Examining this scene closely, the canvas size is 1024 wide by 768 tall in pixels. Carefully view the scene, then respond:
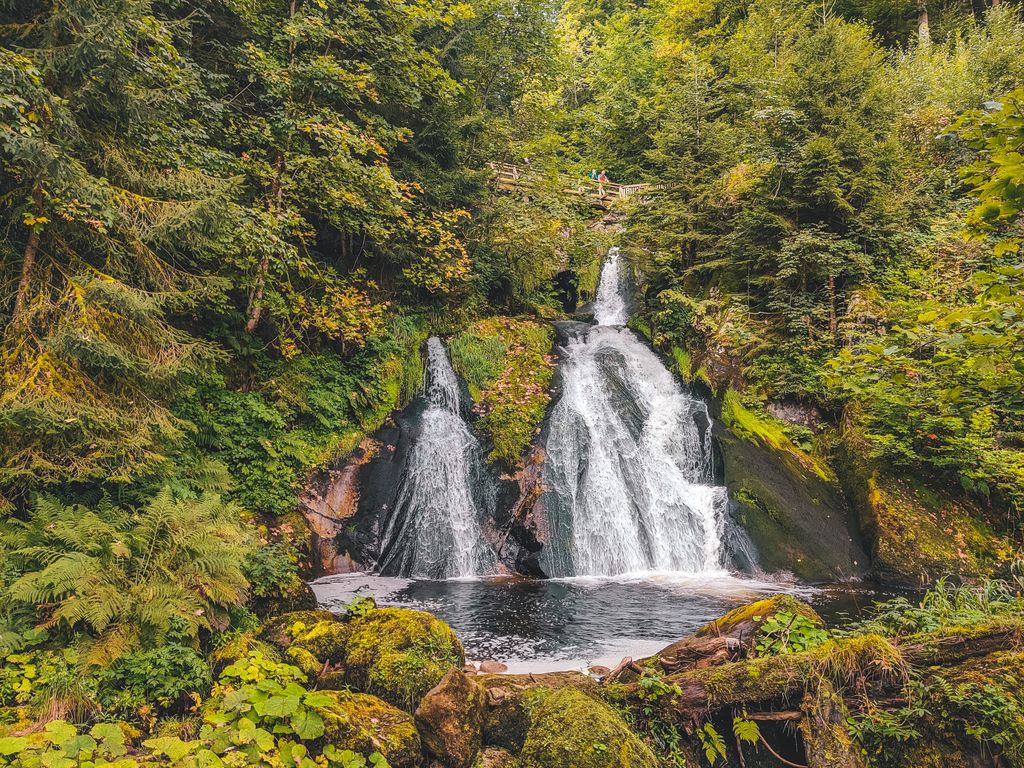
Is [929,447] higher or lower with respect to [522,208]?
lower

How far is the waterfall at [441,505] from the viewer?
9.36 meters

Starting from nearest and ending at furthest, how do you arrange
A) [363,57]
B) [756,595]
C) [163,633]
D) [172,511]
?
[163,633], [172,511], [756,595], [363,57]

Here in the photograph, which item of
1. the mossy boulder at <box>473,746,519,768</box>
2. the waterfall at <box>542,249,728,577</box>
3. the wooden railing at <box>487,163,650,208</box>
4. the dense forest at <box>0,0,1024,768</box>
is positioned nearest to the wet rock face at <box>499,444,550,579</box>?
the waterfall at <box>542,249,728,577</box>

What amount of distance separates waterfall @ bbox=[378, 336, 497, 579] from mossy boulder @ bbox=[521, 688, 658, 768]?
6.41m

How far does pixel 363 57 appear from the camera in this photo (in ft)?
35.7

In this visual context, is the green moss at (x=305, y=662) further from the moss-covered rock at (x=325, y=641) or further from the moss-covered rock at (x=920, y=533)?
the moss-covered rock at (x=920, y=533)

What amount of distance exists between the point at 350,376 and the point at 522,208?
7.13 meters

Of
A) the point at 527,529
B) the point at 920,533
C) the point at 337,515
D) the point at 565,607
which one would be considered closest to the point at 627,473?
the point at 527,529

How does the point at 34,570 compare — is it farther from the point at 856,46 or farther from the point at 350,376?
the point at 856,46

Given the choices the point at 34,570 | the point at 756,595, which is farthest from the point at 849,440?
the point at 34,570

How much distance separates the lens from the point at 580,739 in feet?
9.35

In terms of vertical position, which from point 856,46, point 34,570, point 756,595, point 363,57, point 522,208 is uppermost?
point 856,46

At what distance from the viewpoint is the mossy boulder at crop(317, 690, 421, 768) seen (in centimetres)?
292

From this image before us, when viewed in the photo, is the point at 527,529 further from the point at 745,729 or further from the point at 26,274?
the point at 26,274
